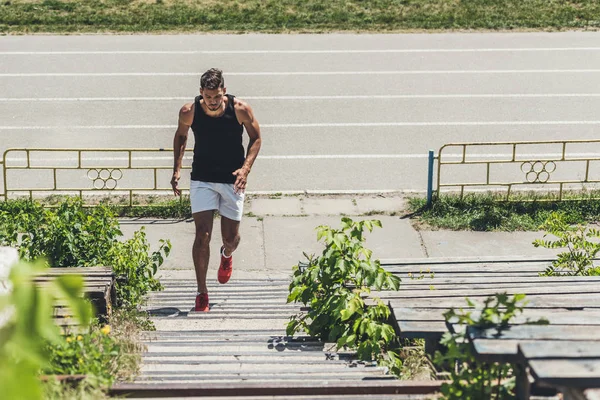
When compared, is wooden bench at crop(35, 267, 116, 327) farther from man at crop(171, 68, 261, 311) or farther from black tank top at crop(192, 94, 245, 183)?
black tank top at crop(192, 94, 245, 183)

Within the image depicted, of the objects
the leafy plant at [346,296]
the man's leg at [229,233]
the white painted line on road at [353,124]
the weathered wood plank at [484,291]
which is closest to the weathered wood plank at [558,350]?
the leafy plant at [346,296]

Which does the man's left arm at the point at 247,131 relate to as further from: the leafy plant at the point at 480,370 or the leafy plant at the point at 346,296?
the leafy plant at the point at 480,370

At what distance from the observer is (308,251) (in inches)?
424

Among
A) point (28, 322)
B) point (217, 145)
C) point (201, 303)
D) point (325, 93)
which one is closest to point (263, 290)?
point (201, 303)

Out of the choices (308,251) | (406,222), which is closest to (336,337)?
(308,251)

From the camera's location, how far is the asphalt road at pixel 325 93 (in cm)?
1448

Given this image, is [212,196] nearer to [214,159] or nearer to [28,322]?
[214,159]

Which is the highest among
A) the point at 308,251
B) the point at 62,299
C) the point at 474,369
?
the point at 62,299

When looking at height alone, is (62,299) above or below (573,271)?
above

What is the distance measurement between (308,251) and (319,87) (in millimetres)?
7559

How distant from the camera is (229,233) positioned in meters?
8.34

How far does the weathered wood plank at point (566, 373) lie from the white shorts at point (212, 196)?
15.3 feet

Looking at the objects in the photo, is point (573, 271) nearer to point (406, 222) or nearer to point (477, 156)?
point (406, 222)

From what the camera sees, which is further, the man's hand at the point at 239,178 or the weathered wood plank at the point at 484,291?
the man's hand at the point at 239,178
